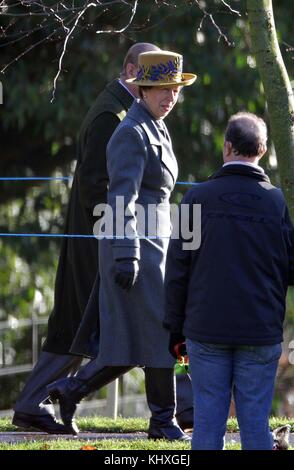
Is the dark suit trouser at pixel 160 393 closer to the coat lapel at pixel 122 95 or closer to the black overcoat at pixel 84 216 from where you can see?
the black overcoat at pixel 84 216

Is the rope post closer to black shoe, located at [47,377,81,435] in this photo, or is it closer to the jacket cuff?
black shoe, located at [47,377,81,435]

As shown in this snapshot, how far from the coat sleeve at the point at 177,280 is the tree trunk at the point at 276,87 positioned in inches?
30.4

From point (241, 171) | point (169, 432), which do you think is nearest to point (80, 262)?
point (169, 432)

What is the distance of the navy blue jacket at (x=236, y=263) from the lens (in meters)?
5.48

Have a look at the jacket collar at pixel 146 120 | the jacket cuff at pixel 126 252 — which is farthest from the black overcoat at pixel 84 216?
the jacket cuff at pixel 126 252

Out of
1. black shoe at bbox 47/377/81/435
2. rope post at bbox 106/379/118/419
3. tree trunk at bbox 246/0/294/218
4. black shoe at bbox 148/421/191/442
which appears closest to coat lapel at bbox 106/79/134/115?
tree trunk at bbox 246/0/294/218

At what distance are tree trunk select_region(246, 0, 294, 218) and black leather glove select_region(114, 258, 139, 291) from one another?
813mm

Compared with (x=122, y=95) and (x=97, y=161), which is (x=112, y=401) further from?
(x=122, y=95)

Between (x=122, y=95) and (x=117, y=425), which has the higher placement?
(x=122, y=95)

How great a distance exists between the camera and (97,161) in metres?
7.26

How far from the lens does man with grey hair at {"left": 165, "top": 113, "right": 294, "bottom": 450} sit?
216 inches

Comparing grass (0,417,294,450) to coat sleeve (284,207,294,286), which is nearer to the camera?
coat sleeve (284,207,294,286)

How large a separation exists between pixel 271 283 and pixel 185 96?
7.59 m

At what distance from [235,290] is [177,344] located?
43 cm
